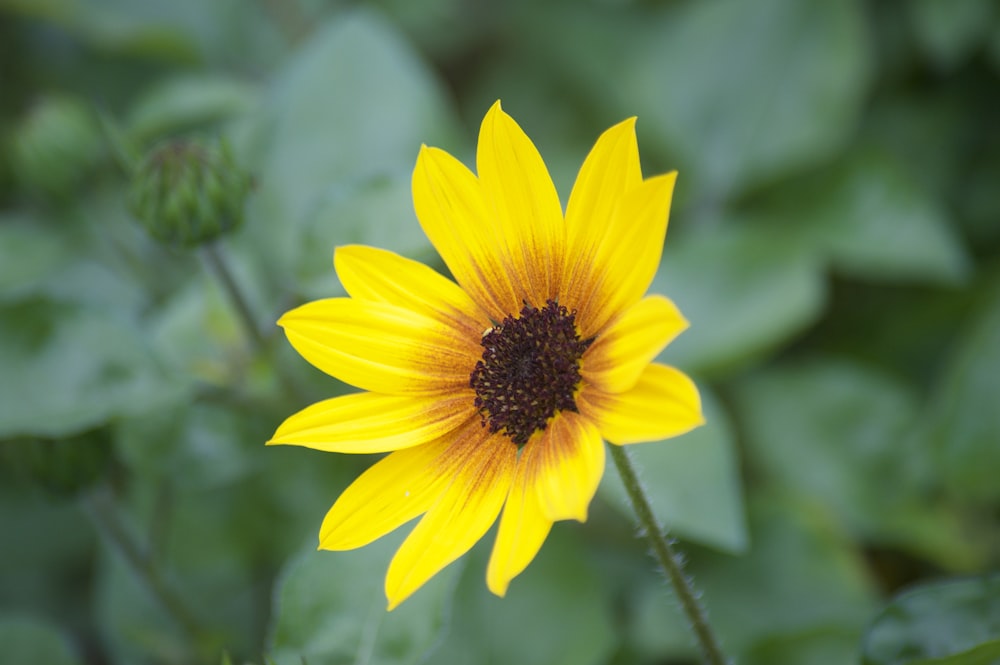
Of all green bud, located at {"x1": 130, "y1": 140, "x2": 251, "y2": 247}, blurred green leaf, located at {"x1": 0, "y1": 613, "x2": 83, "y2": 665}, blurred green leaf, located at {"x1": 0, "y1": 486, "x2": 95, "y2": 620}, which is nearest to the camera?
green bud, located at {"x1": 130, "y1": 140, "x2": 251, "y2": 247}

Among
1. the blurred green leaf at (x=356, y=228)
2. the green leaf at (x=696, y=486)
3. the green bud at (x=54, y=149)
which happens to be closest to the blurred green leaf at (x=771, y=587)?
the green leaf at (x=696, y=486)

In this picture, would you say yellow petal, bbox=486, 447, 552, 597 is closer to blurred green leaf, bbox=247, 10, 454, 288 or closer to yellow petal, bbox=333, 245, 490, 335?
yellow petal, bbox=333, 245, 490, 335

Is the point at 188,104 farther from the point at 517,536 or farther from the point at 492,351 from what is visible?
the point at 517,536

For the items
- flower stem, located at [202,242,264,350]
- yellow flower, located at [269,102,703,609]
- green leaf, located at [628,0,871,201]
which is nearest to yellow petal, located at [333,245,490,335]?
yellow flower, located at [269,102,703,609]

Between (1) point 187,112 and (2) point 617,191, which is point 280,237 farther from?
(2) point 617,191

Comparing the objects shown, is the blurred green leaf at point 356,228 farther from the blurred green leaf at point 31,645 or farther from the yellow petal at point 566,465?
the blurred green leaf at point 31,645

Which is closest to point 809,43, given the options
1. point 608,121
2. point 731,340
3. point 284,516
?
point 608,121

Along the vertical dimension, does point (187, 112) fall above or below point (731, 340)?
above
